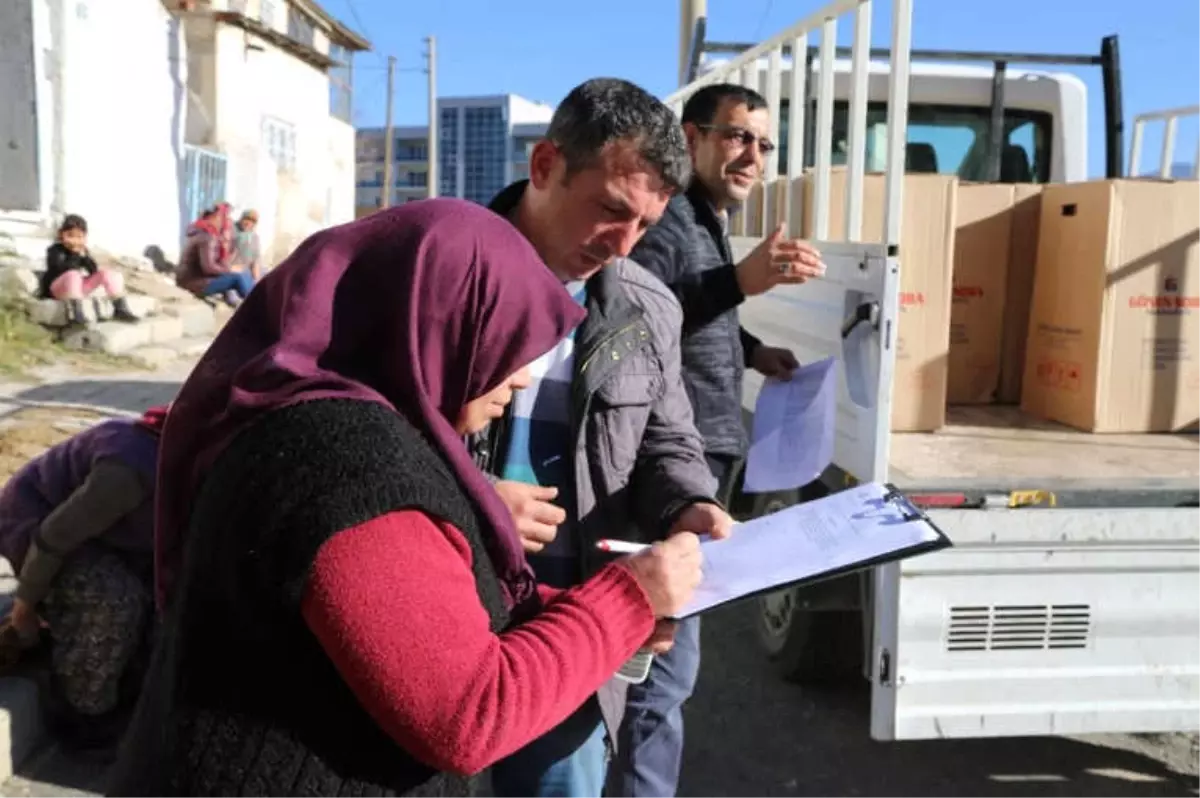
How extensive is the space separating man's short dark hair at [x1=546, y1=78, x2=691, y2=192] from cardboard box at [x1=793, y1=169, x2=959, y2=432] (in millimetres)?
1275

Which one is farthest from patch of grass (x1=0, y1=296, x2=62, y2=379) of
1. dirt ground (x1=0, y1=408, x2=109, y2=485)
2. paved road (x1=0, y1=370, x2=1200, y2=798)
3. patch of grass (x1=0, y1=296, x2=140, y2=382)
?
paved road (x1=0, y1=370, x2=1200, y2=798)

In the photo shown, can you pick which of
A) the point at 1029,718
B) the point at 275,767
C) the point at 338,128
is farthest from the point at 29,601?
the point at 338,128

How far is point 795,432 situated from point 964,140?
2900 millimetres

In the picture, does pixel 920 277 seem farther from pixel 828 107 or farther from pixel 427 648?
pixel 427 648

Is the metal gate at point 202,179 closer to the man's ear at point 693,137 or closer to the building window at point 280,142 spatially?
the building window at point 280,142

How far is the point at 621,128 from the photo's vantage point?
1748 millimetres

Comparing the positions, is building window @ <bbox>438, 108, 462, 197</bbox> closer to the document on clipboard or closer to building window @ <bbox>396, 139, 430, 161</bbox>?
building window @ <bbox>396, 139, 430, 161</bbox>

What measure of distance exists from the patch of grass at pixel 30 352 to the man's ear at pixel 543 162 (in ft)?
22.5

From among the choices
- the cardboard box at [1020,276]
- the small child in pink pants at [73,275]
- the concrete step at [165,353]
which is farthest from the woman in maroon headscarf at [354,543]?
the small child in pink pants at [73,275]

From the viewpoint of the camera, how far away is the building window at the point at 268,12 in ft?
76.9

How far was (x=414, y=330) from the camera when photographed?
1086 mm

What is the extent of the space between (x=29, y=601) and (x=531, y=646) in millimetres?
2378

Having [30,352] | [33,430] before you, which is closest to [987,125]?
[33,430]

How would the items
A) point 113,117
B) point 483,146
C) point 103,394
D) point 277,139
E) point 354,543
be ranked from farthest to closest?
point 483,146 < point 277,139 < point 113,117 < point 103,394 < point 354,543
